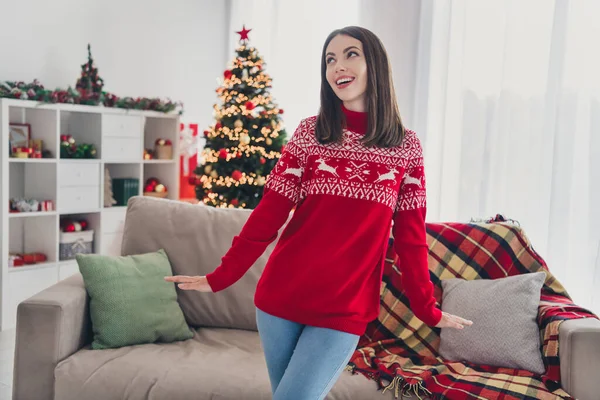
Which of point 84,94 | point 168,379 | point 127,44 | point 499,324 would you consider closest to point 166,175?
point 84,94

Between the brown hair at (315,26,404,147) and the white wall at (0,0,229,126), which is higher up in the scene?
the white wall at (0,0,229,126)

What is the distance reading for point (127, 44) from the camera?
5.42 m

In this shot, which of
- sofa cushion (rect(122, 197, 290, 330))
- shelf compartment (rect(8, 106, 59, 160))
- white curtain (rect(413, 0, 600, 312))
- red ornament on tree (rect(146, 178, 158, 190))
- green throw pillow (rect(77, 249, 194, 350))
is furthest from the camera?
red ornament on tree (rect(146, 178, 158, 190))

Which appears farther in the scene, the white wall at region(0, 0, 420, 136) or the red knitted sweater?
the white wall at region(0, 0, 420, 136)

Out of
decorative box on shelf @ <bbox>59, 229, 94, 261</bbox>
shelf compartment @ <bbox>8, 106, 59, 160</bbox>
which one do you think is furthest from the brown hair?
decorative box on shelf @ <bbox>59, 229, 94, 261</bbox>

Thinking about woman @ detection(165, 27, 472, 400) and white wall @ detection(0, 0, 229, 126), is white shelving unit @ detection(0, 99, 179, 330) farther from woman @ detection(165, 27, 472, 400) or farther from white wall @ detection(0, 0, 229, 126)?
woman @ detection(165, 27, 472, 400)

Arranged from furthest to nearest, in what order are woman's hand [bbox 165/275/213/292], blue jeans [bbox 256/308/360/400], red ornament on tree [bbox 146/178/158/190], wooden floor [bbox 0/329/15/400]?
1. red ornament on tree [bbox 146/178/158/190]
2. wooden floor [bbox 0/329/15/400]
3. woman's hand [bbox 165/275/213/292]
4. blue jeans [bbox 256/308/360/400]

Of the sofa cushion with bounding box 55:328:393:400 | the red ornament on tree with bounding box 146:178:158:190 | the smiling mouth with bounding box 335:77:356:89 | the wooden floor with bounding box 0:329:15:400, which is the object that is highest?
the smiling mouth with bounding box 335:77:356:89

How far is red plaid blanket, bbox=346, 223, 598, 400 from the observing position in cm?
224

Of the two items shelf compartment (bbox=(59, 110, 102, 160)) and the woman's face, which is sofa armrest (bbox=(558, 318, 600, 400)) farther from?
shelf compartment (bbox=(59, 110, 102, 160))

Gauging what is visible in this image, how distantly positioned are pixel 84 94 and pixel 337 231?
357 cm

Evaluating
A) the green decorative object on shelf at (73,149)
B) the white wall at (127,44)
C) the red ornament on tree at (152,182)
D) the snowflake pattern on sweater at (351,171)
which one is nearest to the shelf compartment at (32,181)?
the green decorative object on shelf at (73,149)

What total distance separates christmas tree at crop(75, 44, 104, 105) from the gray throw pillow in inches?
124

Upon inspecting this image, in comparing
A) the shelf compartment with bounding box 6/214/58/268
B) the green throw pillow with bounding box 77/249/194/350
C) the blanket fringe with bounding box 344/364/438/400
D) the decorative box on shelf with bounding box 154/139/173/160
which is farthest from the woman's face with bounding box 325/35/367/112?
the decorative box on shelf with bounding box 154/139/173/160
